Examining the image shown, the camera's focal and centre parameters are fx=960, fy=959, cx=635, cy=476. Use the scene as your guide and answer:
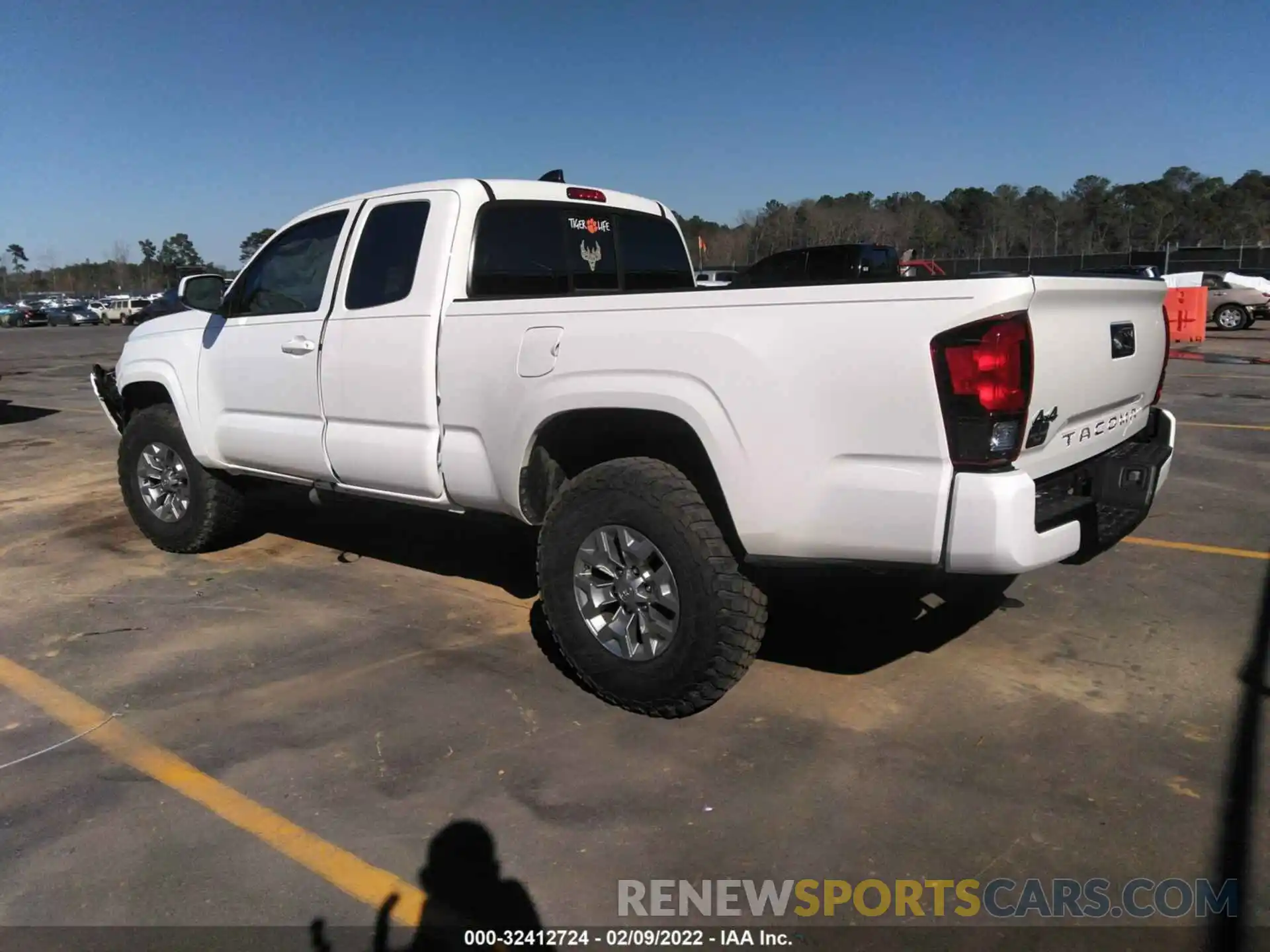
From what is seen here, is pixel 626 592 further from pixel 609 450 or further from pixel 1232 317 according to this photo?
pixel 1232 317

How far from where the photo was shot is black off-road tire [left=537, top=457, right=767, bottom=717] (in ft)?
→ 11.3

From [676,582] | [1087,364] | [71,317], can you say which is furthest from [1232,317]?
[71,317]

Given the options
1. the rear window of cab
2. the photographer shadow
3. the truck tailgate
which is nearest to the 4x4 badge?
Answer: the truck tailgate

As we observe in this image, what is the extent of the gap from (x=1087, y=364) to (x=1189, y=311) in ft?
67.2

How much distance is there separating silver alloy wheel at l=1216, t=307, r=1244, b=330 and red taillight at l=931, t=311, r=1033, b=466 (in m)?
26.0

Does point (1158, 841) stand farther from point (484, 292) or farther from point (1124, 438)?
point (484, 292)

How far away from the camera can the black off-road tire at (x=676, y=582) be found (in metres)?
3.44

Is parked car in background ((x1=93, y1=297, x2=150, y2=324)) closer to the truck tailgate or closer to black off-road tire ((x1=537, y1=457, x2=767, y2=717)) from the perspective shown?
black off-road tire ((x1=537, y1=457, x2=767, y2=717))

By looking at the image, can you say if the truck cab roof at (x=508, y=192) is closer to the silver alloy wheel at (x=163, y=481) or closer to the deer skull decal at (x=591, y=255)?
the deer skull decal at (x=591, y=255)

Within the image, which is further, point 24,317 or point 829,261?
point 24,317

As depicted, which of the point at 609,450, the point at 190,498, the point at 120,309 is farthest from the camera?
the point at 120,309

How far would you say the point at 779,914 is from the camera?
2680mm

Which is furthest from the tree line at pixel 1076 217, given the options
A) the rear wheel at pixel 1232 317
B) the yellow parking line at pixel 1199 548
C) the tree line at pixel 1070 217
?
the yellow parking line at pixel 1199 548

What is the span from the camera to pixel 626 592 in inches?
146
